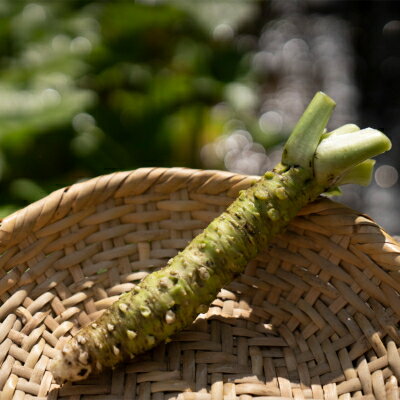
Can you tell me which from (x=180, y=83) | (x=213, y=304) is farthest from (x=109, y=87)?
(x=213, y=304)

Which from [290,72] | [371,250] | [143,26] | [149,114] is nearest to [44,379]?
[371,250]

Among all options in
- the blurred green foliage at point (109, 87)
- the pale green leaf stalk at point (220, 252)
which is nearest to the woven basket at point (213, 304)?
the pale green leaf stalk at point (220, 252)

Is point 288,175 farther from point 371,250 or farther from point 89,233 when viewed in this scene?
point 89,233

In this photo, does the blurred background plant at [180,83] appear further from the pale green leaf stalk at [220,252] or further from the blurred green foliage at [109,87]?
the pale green leaf stalk at [220,252]

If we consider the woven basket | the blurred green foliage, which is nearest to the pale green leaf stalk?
the woven basket

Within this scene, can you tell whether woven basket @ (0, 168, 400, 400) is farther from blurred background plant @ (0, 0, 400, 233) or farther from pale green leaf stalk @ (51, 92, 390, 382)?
blurred background plant @ (0, 0, 400, 233)

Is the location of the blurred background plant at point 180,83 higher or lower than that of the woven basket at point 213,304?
higher
